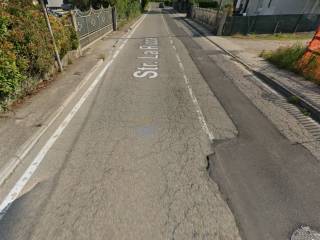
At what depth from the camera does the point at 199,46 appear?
14391 mm

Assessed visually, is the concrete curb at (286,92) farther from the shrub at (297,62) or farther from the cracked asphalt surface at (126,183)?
the cracked asphalt surface at (126,183)

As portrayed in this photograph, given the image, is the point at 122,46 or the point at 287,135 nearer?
the point at 287,135

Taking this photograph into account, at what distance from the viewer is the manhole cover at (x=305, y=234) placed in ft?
8.52

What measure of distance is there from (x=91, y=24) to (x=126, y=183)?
43.4 feet

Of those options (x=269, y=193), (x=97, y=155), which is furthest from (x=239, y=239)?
(x=97, y=155)

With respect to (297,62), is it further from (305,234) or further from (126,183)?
(126,183)

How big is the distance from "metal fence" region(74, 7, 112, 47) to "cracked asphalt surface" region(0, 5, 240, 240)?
7681 millimetres

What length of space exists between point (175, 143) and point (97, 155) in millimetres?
1532

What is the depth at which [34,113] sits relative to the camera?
17.1 ft

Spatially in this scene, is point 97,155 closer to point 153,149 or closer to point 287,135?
point 153,149

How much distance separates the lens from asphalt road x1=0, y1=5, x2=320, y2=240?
2707mm

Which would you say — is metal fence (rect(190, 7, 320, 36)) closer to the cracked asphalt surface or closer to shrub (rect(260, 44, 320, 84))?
shrub (rect(260, 44, 320, 84))

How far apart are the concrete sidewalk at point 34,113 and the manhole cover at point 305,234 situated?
171 inches

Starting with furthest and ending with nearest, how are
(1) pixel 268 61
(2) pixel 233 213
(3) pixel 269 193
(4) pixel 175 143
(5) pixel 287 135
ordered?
(1) pixel 268 61
(5) pixel 287 135
(4) pixel 175 143
(3) pixel 269 193
(2) pixel 233 213
